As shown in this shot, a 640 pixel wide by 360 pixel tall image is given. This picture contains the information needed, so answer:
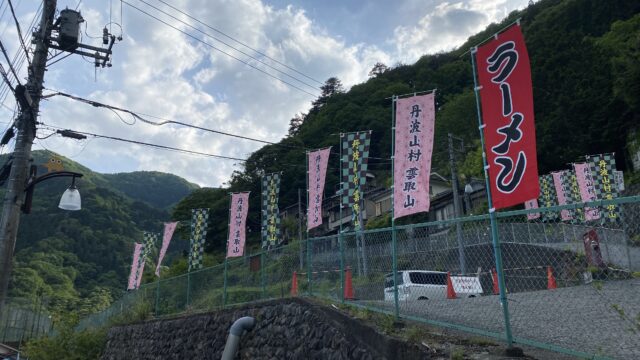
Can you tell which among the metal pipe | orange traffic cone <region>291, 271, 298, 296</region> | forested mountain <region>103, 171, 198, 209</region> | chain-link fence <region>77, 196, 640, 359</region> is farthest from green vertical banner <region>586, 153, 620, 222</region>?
forested mountain <region>103, 171, 198, 209</region>

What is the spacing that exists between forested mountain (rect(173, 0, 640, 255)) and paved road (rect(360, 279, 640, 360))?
2175 cm

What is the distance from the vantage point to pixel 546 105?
37.7m

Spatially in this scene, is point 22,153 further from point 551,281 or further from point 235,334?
point 551,281

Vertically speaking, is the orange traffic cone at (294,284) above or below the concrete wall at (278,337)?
above

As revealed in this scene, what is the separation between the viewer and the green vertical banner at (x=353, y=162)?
15609 mm

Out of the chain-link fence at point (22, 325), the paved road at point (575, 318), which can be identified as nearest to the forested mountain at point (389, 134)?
the chain-link fence at point (22, 325)

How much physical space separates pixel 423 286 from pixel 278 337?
3123 mm

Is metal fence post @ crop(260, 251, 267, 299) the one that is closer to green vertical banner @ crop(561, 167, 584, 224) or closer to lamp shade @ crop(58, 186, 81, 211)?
lamp shade @ crop(58, 186, 81, 211)

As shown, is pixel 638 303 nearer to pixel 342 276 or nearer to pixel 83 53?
pixel 342 276

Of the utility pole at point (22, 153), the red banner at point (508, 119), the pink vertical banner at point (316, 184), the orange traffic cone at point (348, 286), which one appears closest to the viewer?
the red banner at point (508, 119)

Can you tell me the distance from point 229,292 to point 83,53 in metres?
6.59

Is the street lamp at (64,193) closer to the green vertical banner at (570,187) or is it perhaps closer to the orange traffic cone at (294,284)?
the orange traffic cone at (294,284)

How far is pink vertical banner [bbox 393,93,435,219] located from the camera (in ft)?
35.1

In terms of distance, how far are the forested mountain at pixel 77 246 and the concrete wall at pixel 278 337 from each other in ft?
115
